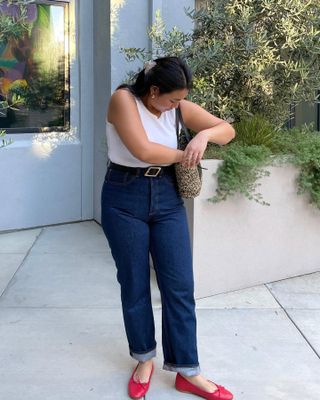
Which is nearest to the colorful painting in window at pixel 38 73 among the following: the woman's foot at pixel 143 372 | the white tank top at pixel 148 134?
the white tank top at pixel 148 134

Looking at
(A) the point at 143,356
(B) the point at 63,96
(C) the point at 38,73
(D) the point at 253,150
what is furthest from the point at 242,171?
(C) the point at 38,73

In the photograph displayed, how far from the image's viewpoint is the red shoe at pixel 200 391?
3094mm

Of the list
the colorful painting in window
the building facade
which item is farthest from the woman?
the colorful painting in window

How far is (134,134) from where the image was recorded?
9.12 ft

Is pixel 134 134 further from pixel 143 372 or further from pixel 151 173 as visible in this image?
pixel 143 372

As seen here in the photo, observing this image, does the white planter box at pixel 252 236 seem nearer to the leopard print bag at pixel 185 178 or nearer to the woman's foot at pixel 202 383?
the leopard print bag at pixel 185 178

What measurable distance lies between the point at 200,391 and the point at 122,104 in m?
1.56

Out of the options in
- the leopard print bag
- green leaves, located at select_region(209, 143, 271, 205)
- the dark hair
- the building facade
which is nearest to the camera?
the dark hair

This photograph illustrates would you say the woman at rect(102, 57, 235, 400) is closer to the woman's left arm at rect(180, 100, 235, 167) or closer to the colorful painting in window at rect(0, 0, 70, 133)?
the woman's left arm at rect(180, 100, 235, 167)

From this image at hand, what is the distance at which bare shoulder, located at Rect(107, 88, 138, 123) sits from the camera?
2.84m

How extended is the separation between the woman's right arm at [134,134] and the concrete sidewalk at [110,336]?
1.31 m

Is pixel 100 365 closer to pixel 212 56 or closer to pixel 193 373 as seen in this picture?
pixel 193 373

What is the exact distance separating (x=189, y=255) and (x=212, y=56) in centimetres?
219

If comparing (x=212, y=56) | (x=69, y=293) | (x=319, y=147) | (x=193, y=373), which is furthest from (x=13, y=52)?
(x=193, y=373)
